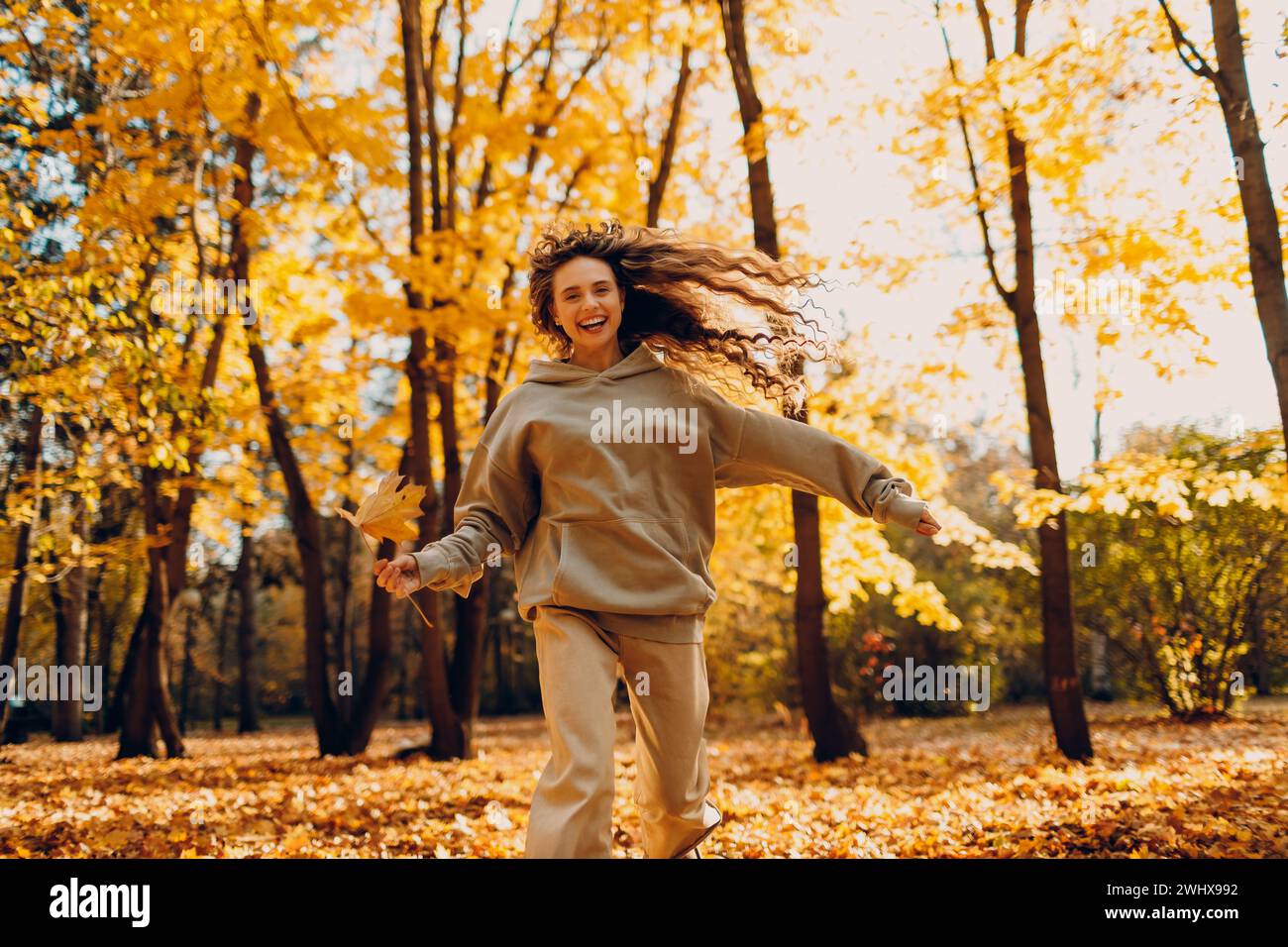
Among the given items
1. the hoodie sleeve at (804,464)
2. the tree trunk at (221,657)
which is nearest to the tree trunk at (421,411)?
the hoodie sleeve at (804,464)

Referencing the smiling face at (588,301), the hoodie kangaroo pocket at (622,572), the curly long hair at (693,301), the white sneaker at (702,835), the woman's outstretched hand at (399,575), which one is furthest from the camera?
the curly long hair at (693,301)

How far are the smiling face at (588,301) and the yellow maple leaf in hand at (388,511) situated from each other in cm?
78

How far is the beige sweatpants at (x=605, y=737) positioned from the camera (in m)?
2.72

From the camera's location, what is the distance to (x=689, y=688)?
10.0 ft

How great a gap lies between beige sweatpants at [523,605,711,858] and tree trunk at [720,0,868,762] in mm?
4888

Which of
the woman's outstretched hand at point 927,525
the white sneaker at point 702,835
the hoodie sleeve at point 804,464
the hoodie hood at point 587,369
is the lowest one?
the white sneaker at point 702,835

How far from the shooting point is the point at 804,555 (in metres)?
7.98

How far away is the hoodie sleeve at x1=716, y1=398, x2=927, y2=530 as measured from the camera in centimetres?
316

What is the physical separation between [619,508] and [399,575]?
0.67 meters

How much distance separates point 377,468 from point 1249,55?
1016 cm

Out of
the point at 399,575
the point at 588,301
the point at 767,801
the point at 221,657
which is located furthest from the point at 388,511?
the point at 221,657

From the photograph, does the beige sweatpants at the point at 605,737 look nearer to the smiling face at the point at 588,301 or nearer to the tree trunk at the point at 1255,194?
the smiling face at the point at 588,301

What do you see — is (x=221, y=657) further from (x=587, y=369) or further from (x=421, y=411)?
(x=587, y=369)
